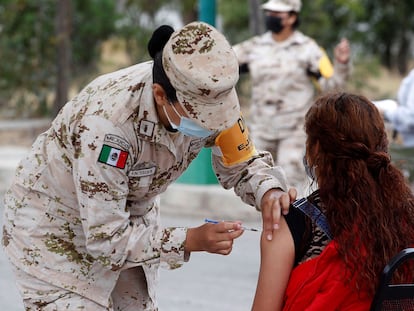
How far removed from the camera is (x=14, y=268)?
3229mm

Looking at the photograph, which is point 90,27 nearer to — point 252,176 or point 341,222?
point 252,176

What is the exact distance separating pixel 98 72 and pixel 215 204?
7.87m

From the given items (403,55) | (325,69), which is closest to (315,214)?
(325,69)

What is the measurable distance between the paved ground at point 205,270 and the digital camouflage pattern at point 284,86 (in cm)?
75

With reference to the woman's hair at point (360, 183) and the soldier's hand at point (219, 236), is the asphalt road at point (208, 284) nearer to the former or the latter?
the soldier's hand at point (219, 236)

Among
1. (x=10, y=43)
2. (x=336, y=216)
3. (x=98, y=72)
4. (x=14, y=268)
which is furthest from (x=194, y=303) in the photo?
(x=98, y=72)

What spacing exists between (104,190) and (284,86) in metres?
4.86

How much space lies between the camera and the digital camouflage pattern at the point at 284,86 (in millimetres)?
7609

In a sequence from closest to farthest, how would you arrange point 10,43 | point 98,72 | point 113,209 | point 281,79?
point 113,209 < point 281,79 < point 10,43 < point 98,72

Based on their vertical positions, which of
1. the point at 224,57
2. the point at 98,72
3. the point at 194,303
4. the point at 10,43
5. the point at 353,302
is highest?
the point at 224,57

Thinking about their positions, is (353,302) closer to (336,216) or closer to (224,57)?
(336,216)

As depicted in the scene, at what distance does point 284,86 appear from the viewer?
7.62 metres

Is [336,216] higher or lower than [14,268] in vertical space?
higher

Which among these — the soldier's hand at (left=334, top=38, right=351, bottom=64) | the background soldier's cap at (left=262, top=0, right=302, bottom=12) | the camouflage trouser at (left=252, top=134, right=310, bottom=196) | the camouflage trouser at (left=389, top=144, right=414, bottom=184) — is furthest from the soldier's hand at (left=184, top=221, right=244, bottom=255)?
the background soldier's cap at (left=262, top=0, right=302, bottom=12)
